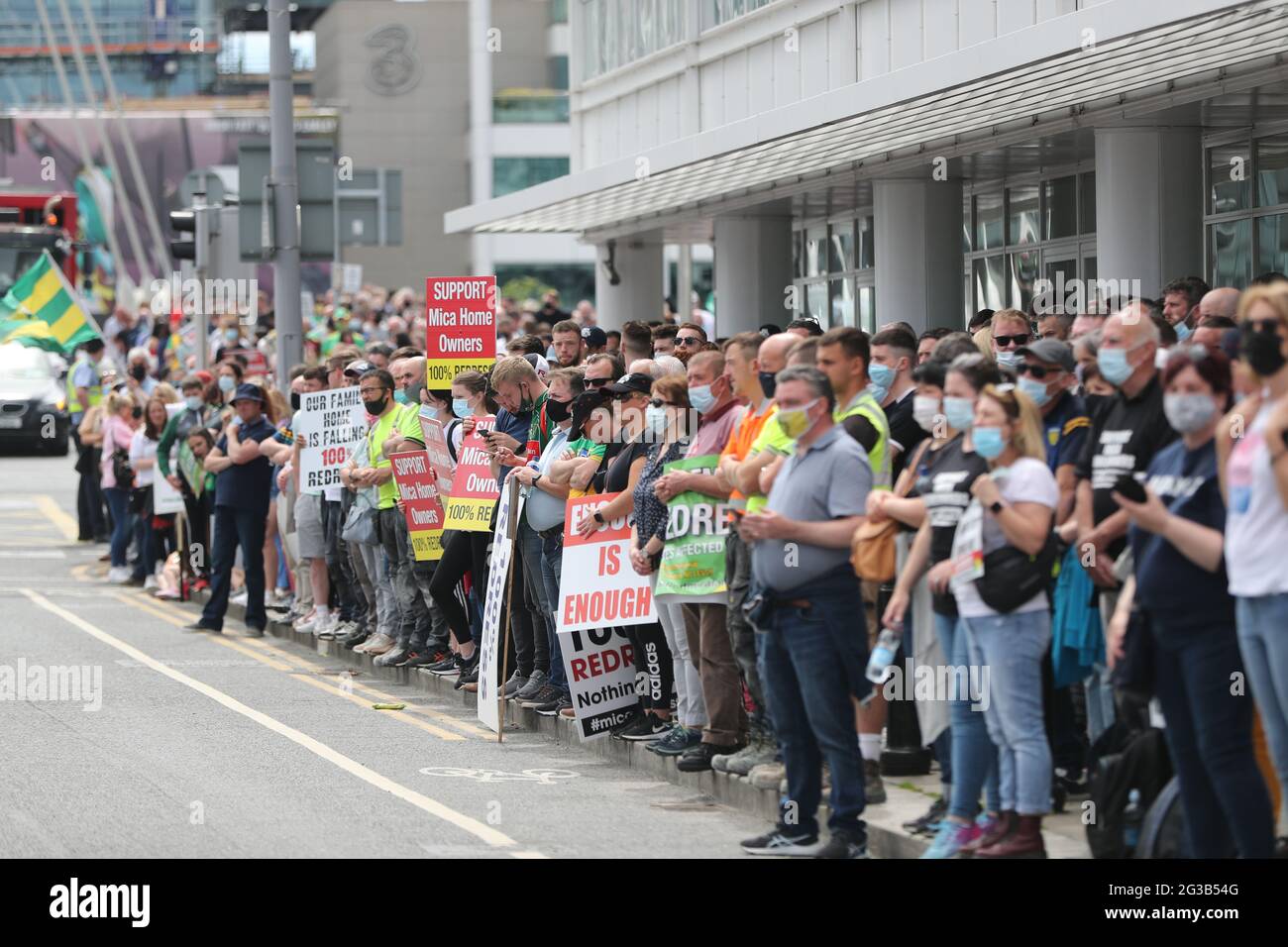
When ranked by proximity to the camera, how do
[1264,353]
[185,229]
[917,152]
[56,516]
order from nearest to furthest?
[1264,353] → [917,152] → [185,229] → [56,516]

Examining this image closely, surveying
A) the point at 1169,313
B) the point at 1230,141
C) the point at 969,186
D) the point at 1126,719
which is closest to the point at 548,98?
the point at 969,186

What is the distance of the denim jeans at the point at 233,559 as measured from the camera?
1825 centimetres

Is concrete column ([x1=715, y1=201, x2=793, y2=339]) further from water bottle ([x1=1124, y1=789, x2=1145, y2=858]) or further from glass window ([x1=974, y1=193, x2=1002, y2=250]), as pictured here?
water bottle ([x1=1124, y1=789, x2=1145, y2=858])

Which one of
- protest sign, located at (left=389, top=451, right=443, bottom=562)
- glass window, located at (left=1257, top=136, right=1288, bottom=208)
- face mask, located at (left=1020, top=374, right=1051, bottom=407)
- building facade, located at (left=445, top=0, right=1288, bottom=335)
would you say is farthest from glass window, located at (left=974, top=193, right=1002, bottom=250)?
face mask, located at (left=1020, top=374, right=1051, bottom=407)

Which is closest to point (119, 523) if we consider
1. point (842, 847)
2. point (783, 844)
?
point (783, 844)

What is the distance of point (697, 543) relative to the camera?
1070cm

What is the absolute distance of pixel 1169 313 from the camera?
1173 cm

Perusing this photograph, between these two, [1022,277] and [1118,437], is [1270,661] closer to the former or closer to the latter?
[1118,437]

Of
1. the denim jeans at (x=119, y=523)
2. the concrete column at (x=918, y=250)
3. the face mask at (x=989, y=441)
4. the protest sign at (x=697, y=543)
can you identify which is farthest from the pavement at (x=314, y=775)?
the concrete column at (x=918, y=250)

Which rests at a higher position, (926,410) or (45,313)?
(45,313)

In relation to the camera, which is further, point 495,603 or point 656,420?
point 495,603

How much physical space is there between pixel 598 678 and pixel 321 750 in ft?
5.36

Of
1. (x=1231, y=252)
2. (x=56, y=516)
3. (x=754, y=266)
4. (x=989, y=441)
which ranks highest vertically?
(x=754, y=266)
